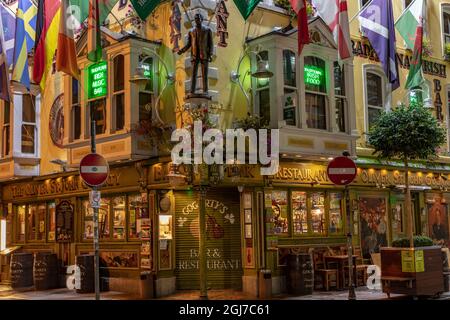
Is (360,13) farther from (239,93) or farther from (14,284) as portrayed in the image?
(14,284)

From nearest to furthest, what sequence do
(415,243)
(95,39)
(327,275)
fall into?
(415,243) → (95,39) → (327,275)

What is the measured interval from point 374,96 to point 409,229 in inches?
280

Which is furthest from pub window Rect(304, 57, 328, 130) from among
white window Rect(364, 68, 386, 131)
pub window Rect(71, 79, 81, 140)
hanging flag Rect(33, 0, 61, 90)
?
hanging flag Rect(33, 0, 61, 90)

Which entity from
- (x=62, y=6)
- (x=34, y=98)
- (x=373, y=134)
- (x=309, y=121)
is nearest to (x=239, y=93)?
(x=309, y=121)

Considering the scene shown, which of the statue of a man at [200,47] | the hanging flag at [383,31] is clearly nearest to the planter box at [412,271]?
the hanging flag at [383,31]

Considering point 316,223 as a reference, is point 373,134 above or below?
above

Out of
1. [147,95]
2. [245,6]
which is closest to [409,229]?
[245,6]

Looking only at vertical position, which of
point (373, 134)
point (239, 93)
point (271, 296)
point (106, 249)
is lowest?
point (271, 296)

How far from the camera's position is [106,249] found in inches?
792

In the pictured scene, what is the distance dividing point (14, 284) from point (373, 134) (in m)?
12.3

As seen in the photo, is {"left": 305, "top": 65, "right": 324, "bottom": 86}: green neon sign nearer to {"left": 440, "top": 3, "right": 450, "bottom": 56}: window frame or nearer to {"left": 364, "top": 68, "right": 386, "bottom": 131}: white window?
{"left": 364, "top": 68, "right": 386, "bottom": 131}: white window

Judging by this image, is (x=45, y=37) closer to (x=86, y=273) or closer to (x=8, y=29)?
(x=8, y=29)

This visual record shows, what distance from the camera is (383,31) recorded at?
20234 mm

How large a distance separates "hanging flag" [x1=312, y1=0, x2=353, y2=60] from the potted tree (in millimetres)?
2314
